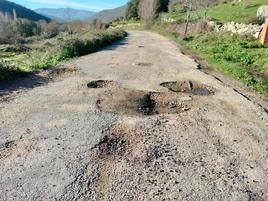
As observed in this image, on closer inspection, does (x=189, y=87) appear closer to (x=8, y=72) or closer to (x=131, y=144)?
(x=131, y=144)

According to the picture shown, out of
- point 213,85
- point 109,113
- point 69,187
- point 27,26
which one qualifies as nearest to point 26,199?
point 69,187

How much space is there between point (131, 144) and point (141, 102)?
269 cm

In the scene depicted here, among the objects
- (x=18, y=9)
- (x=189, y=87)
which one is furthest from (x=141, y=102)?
(x=18, y=9)

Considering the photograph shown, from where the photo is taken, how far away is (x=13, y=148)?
19.4ft

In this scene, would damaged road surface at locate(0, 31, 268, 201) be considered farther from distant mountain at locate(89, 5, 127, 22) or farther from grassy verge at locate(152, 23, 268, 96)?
distant mountain at locate(89, 5, 127, 22)

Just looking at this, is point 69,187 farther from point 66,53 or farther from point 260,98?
point 66,53

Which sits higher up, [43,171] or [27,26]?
[43,171]

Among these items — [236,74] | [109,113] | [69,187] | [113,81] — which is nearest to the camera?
[69,187]

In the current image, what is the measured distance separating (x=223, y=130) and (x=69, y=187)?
3.56 m

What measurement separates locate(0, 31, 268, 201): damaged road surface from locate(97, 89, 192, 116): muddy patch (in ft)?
0.08

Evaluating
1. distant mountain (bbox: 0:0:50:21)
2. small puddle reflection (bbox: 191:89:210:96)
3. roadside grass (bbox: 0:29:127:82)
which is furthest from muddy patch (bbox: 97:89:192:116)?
distant mountain (bbox: 0:0:50:21)

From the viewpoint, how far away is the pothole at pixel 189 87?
10.3 m

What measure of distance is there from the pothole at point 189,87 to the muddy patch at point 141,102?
32.2 inches

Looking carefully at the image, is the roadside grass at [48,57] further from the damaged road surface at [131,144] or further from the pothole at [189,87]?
the pothole at [189,87]
